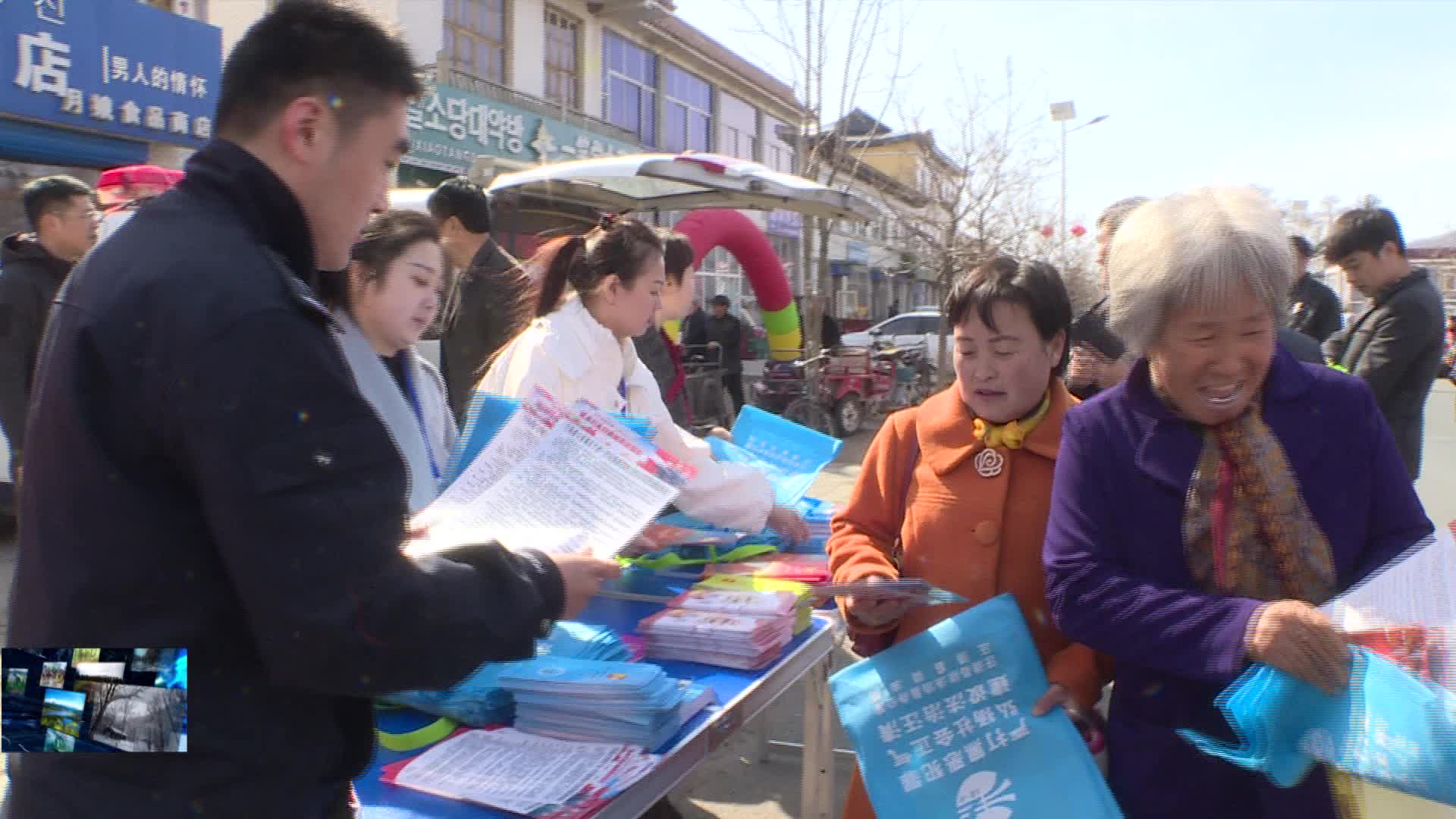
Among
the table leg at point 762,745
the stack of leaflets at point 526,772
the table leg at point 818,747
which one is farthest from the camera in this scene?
the table leg at point 762,745

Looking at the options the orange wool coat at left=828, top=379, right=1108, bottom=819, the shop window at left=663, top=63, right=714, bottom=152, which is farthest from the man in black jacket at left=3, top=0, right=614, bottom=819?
the shop window at left=663, top=63, right=714, bottom=152

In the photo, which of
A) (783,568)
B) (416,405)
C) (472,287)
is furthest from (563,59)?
(783,568)

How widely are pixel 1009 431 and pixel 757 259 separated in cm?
918

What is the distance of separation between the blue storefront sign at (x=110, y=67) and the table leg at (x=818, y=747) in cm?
601

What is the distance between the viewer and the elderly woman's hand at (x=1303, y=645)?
3.60 feet

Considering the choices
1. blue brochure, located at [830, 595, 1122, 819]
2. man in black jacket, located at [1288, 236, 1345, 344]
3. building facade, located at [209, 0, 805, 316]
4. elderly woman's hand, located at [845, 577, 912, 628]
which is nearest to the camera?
blue brochure, located at [830, 595, 1122, 819]

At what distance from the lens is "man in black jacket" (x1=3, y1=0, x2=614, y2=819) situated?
2.61ft

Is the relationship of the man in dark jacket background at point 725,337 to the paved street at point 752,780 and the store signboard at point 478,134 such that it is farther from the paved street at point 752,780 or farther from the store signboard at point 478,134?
the paved street at point 752,780

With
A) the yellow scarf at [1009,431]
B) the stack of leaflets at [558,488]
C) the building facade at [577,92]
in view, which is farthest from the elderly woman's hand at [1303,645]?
the building facade at [577,92]

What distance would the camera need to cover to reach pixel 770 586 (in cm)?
207

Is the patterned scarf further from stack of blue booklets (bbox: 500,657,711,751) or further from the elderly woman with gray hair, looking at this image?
stack of blue booklets (bbox: 500,657,711,751)

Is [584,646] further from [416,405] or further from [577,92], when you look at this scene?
[577,92]

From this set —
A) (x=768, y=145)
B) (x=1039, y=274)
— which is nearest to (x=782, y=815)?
(x=1039, y=274)

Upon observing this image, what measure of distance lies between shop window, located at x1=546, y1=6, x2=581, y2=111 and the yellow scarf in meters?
13.3
